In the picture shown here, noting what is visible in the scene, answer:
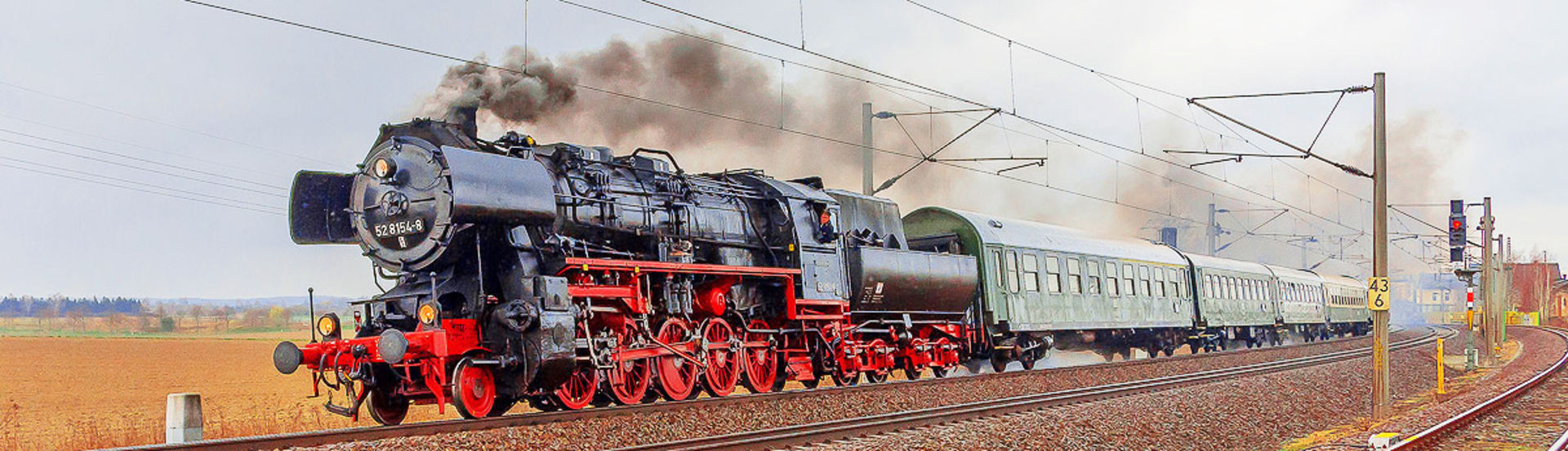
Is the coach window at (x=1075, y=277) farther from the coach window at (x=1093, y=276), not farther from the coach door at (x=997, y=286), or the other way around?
the coach door at (x=997, y=286)

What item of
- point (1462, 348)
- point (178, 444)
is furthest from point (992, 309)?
point (1462, 348)

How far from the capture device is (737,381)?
49.5 feet

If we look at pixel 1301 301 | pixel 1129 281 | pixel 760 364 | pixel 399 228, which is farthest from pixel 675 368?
pixel 1301 301

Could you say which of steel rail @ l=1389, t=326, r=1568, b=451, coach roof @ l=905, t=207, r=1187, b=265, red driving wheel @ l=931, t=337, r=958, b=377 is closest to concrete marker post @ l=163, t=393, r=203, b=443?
steel rail @ l=1389, t=326, r=1568, b=451

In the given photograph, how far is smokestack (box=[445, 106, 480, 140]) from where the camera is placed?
1269cm

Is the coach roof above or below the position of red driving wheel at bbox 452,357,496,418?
above

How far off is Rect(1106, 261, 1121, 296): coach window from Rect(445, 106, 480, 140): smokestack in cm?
1517

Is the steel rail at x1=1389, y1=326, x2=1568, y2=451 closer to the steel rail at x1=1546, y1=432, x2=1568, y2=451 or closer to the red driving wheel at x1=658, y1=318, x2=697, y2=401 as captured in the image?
the steel rail at x1=1546, y1=432, x2=1568, y2=451

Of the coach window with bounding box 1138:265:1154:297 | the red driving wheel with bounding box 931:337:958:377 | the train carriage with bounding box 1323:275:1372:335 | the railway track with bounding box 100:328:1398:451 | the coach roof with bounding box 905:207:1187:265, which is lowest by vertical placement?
the train carriage with bounding box 1323:275:1372:335

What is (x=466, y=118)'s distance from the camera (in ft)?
42.6

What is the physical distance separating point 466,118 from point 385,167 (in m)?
1.21

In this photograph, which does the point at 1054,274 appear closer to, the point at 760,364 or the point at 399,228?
the point at 760,364

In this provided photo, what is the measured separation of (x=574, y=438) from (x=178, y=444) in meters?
3.08

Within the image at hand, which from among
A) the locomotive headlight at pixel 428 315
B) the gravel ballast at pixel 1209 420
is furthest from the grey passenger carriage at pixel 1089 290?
the locomotive headlight at pixel 428 315
